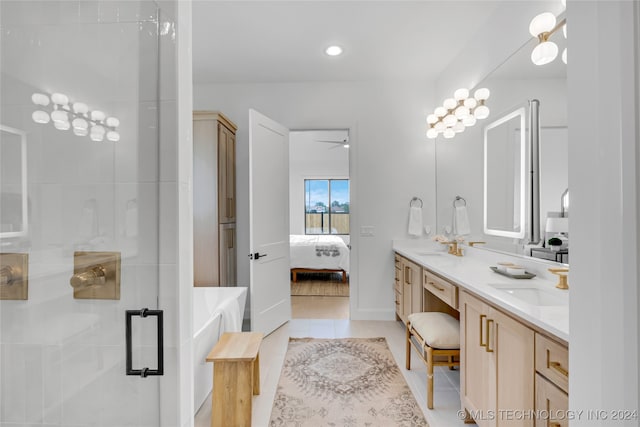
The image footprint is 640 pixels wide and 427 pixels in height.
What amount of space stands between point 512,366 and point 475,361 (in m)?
0.36

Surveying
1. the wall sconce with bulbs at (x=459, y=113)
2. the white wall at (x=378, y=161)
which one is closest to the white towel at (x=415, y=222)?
the white wall at (x=378, y=161)

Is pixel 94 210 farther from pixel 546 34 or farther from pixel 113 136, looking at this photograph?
pixel 546 34

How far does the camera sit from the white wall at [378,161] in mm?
3639

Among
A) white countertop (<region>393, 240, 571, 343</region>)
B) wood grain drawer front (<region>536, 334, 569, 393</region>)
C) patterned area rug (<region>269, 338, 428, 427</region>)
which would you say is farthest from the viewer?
patterned area rug (<region>269, 338, 428, 427</region>)

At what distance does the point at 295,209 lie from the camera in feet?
27.7

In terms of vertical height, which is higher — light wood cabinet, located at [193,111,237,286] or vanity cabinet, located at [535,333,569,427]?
light wood cabinet, located at [193,111,237,286]

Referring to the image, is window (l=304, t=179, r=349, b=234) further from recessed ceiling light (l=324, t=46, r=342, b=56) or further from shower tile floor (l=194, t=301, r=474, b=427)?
recessed ceiling light (l=324, t=46, r=342, b=56)

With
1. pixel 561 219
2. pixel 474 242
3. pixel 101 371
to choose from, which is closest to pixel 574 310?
pixel 101 371

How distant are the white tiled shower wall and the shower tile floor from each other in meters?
1.27

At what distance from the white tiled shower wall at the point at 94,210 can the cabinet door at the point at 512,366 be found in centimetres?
125

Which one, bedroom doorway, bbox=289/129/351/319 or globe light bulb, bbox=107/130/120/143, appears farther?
bedroom doorway, bbox=289/129/351/319

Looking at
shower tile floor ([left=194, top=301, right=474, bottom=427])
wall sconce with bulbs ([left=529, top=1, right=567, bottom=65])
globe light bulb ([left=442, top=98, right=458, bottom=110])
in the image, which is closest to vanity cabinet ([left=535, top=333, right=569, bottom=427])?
shower tile floor ([left=194, top=301, right=474, bottom=427])

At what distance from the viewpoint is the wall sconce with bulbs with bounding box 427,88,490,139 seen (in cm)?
258

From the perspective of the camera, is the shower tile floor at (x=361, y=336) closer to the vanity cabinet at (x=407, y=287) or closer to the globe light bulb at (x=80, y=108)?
the vanity cabinet at (x=407, y=287)
